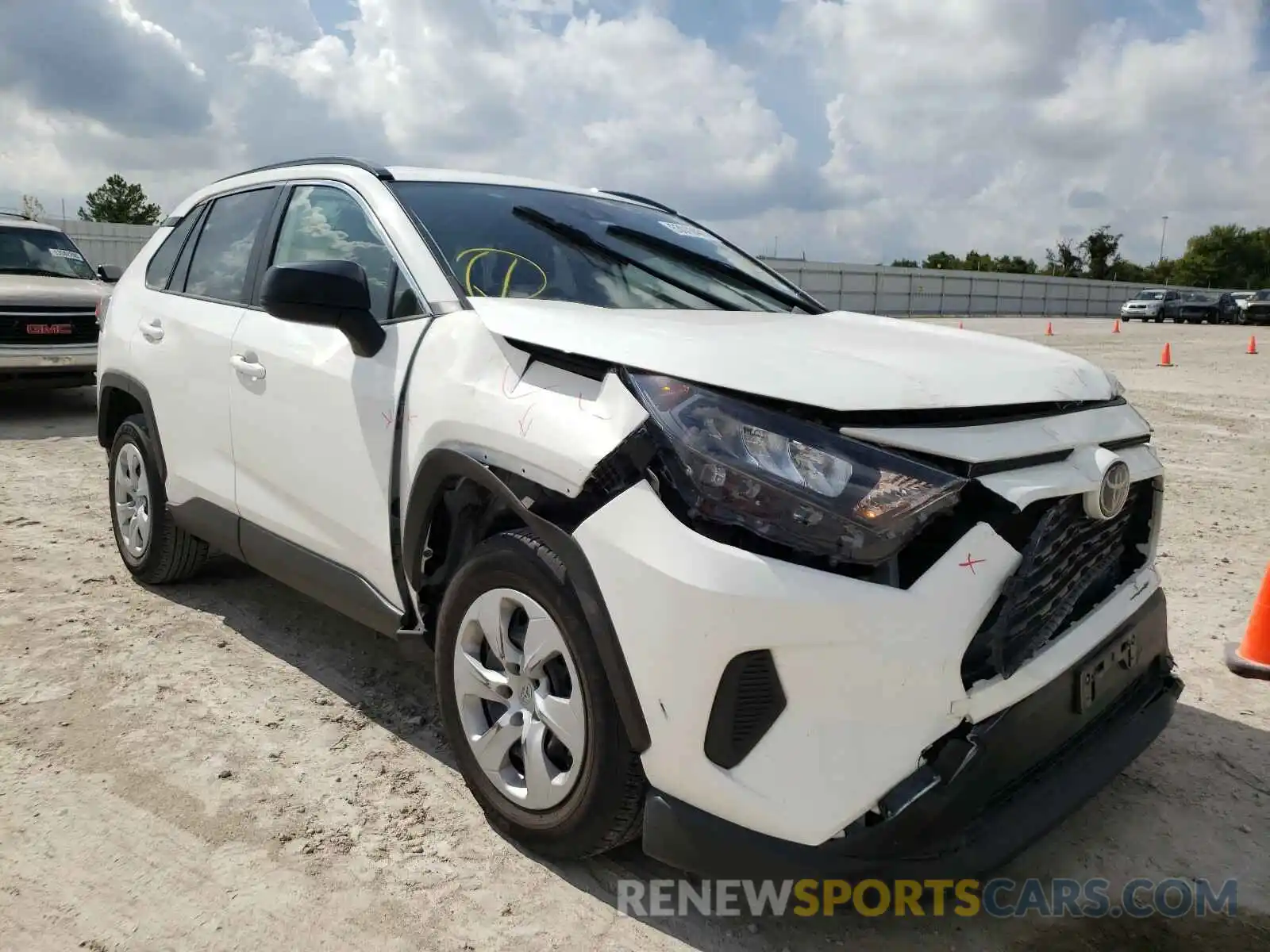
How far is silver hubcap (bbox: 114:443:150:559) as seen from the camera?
445 cm

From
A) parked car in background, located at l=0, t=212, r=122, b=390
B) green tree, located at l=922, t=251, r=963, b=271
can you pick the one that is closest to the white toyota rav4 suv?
parked car in background, located at l=0, t=212, r=122, b=390

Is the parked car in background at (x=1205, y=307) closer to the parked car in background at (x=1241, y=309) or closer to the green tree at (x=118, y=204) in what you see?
the parked car in background at (x=1241, y=309)

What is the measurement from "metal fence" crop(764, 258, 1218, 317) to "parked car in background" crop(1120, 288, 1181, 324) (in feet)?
4.58

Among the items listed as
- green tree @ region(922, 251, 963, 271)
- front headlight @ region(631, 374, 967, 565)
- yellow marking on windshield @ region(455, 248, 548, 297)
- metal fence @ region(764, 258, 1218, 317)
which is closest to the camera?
front headlight @ region(631, 374, 967, 565)

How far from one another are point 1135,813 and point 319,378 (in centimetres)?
273

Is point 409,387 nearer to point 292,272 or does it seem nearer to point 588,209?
point 292,272

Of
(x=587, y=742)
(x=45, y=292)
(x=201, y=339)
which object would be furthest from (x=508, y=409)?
(x=45, y=292)

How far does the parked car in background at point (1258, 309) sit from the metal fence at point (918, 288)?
14.5 ft

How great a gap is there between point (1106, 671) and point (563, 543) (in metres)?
1.36

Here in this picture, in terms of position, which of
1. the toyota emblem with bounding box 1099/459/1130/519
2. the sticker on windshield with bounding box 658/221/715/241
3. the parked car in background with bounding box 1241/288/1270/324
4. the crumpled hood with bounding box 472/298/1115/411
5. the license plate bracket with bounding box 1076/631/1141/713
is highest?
the parked car in background with bounding box 1241/288/1270/324

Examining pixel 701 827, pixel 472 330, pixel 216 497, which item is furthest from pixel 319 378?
pixel 701 827

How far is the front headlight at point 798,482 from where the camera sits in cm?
199

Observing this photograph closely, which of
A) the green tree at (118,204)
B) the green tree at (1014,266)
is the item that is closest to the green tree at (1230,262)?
the green tree at (1014,266)

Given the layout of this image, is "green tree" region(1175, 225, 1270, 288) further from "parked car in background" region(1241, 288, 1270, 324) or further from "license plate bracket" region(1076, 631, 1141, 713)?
"license plate bracket" region(1076, 631, 1141, 713)
